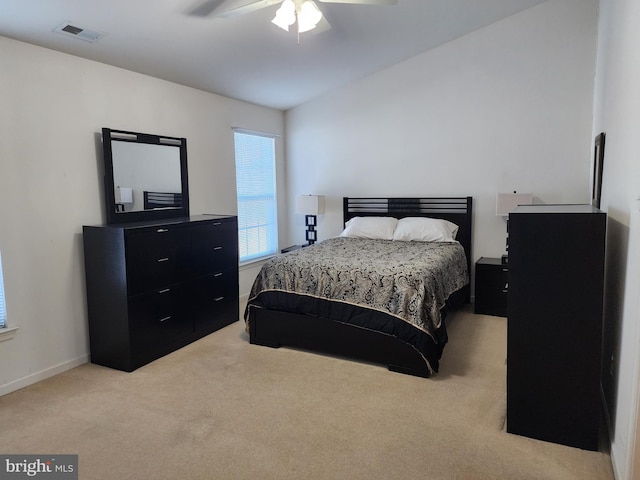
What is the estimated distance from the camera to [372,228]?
4930 millimetres

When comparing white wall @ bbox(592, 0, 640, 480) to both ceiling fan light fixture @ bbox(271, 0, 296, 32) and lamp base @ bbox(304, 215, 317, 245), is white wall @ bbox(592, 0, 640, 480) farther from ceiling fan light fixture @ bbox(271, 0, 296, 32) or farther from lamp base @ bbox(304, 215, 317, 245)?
lamp base @ bbox(304, 215, 317, 245)

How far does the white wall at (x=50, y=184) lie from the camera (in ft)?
9.37

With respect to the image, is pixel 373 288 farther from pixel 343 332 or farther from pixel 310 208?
pixel 310 208

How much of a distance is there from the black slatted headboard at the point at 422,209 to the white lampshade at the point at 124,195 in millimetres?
2647

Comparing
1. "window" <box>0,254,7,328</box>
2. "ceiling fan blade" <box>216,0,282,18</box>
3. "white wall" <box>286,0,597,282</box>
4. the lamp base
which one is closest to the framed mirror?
"window" <box>0,254,7,328</box>

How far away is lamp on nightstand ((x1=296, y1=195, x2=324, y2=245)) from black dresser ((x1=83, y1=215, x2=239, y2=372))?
1643 mm

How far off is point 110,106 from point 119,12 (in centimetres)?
93

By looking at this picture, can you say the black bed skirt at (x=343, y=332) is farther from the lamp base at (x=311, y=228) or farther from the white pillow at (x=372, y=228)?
the lamp base at (x=311, y=228)

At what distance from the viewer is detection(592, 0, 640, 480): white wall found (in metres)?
1.80

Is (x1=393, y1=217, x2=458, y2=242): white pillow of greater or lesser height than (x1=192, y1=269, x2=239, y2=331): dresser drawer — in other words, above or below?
above

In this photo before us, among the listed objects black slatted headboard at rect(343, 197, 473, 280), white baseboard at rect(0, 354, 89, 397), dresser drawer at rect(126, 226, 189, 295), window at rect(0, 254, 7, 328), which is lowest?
white baseboard at rect(0, 354, 89, 397)

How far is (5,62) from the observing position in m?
2.78

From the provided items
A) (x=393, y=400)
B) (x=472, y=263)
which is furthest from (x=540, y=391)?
(x=472, y=263)

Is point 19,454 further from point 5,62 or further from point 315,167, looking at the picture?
point 315,167
